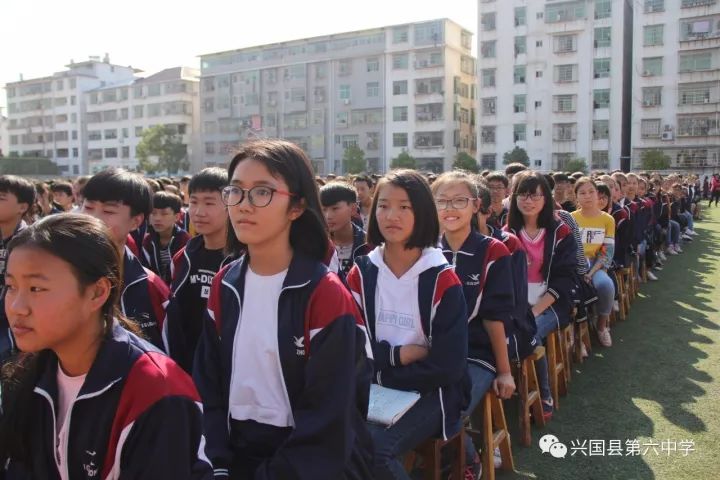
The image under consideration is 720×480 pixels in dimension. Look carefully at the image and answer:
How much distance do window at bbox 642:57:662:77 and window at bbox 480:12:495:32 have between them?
9.69 metres

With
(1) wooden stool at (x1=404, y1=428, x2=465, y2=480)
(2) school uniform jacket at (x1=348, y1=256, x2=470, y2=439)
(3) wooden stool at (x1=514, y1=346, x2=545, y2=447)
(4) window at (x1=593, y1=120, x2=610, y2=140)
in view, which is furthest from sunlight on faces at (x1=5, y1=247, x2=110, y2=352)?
(4) window at (x1=593, y1=120, x2=610, y2=140)

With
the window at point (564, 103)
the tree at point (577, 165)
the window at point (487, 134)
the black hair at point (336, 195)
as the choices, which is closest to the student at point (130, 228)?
the black hair at point (336, 195)

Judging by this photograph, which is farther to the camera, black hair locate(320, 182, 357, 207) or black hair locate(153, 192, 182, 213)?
black hair locate(153, 192, 182, 213)

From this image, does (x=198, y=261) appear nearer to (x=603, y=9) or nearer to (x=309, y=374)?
(x=309, y=374)

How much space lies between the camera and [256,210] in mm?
1794

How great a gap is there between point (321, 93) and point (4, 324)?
145 feet

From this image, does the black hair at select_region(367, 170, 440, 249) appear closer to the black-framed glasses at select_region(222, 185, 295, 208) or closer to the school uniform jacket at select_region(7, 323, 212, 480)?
the black-framed glasses at select_region(222, 185, 295, 208)

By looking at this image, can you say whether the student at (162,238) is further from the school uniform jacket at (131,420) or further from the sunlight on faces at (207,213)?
the school uniform jacket at (131,420)

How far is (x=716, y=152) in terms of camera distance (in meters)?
34.3

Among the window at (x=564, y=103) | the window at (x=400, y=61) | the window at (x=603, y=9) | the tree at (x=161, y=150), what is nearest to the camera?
the window at (x=603, y=9)

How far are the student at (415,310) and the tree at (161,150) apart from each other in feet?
157

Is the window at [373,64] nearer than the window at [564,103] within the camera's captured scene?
No

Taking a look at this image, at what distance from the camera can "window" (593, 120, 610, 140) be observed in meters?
36.1

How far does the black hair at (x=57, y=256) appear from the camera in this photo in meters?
1.43
